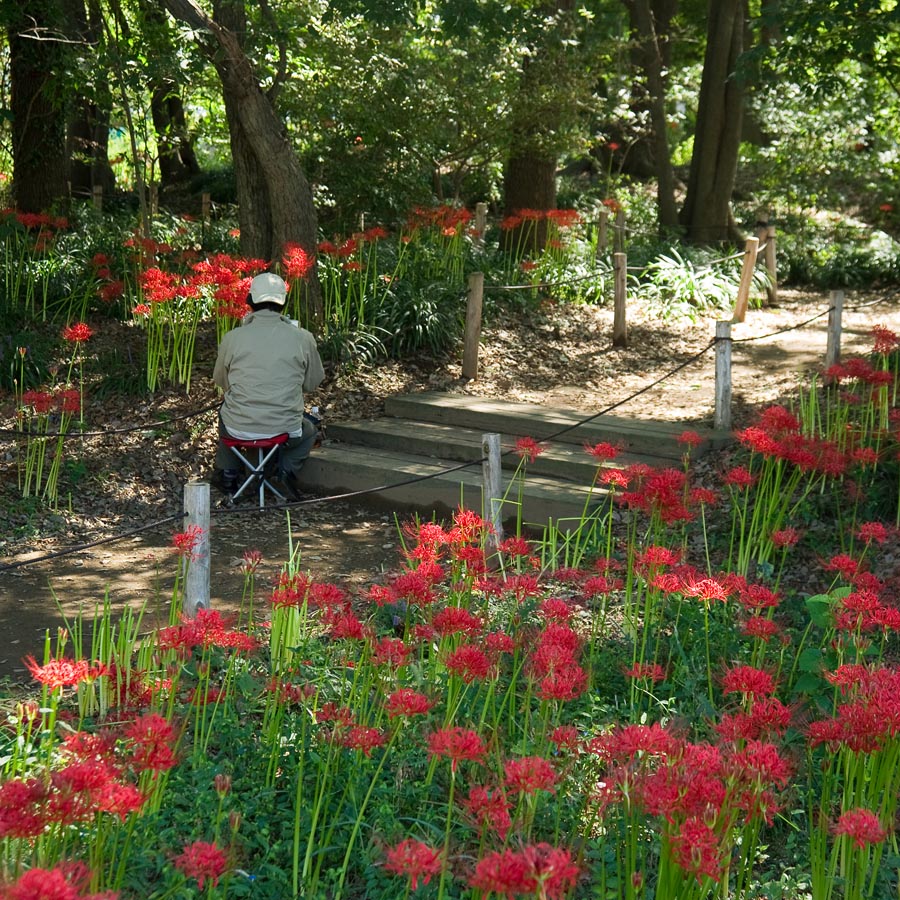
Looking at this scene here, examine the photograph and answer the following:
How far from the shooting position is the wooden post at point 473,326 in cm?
1004

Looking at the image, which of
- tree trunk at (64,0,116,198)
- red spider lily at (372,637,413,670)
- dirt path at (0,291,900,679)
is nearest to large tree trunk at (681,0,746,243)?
dirt path at (0,291,900,679)

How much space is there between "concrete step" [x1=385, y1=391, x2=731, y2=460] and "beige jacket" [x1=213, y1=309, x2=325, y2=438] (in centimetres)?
168

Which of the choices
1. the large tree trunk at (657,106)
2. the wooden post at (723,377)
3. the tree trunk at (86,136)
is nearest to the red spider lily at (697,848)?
the wooden post at (723,377)

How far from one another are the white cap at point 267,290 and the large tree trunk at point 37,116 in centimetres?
592

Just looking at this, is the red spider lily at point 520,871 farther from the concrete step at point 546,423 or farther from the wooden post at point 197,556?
the concrete step at point 546,423

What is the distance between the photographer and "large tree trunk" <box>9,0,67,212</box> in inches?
494

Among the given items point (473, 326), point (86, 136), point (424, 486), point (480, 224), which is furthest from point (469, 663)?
point (86, 136)

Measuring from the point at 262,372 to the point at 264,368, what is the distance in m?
0.03

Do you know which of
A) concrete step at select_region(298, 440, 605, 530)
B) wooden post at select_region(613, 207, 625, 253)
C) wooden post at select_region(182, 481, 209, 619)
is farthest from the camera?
wooden post at select_region(613, 207, 625, 253)

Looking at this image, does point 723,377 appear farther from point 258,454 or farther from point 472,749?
point 472,749

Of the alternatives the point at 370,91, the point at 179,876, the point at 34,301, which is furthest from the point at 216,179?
the point at 179,876

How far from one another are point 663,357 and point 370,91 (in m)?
4.77

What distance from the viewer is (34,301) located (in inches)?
445

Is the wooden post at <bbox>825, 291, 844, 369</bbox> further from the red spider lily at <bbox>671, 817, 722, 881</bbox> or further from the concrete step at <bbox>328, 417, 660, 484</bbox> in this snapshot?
the red spider lily at <bbox>671, 817, 722, 881</bbox>
